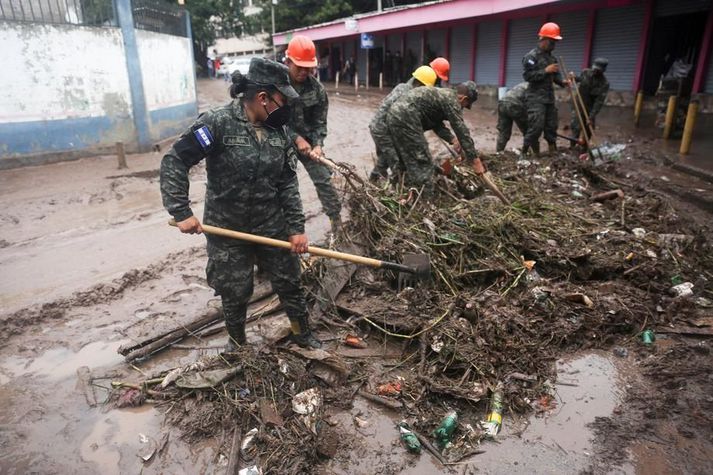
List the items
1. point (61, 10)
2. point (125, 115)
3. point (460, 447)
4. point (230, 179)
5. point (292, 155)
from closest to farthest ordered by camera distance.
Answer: point (460, 447) → point (230, 179) → point (292, 155) → point (61, 10) → point (125, 115)

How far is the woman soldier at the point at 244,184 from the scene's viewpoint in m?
2.73

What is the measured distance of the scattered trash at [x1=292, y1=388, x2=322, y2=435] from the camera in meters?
2.75

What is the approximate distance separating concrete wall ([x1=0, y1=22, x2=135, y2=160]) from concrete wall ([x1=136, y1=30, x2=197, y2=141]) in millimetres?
624

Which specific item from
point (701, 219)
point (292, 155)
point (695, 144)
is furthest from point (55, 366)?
point (695, 144)

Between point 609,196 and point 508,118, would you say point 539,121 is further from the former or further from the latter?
point 609,196

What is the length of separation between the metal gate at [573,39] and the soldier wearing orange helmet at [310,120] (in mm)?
11437

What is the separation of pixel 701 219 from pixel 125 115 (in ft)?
32.5

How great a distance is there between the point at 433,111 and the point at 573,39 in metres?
11.4

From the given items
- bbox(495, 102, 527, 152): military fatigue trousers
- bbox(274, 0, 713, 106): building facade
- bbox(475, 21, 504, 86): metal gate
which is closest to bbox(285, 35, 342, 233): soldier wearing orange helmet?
bbox(495, 102, 527, 152): military fatigue trousers

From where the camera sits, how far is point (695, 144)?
8.77m

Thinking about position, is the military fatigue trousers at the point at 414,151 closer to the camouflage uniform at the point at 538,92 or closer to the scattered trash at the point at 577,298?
the scattered trash at the point at 577,298

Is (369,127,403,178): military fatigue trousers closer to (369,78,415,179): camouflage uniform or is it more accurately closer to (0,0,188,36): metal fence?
(369,78,415,179): camouflage uniform

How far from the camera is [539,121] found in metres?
7.56

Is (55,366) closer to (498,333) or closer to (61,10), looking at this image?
(498,333)
